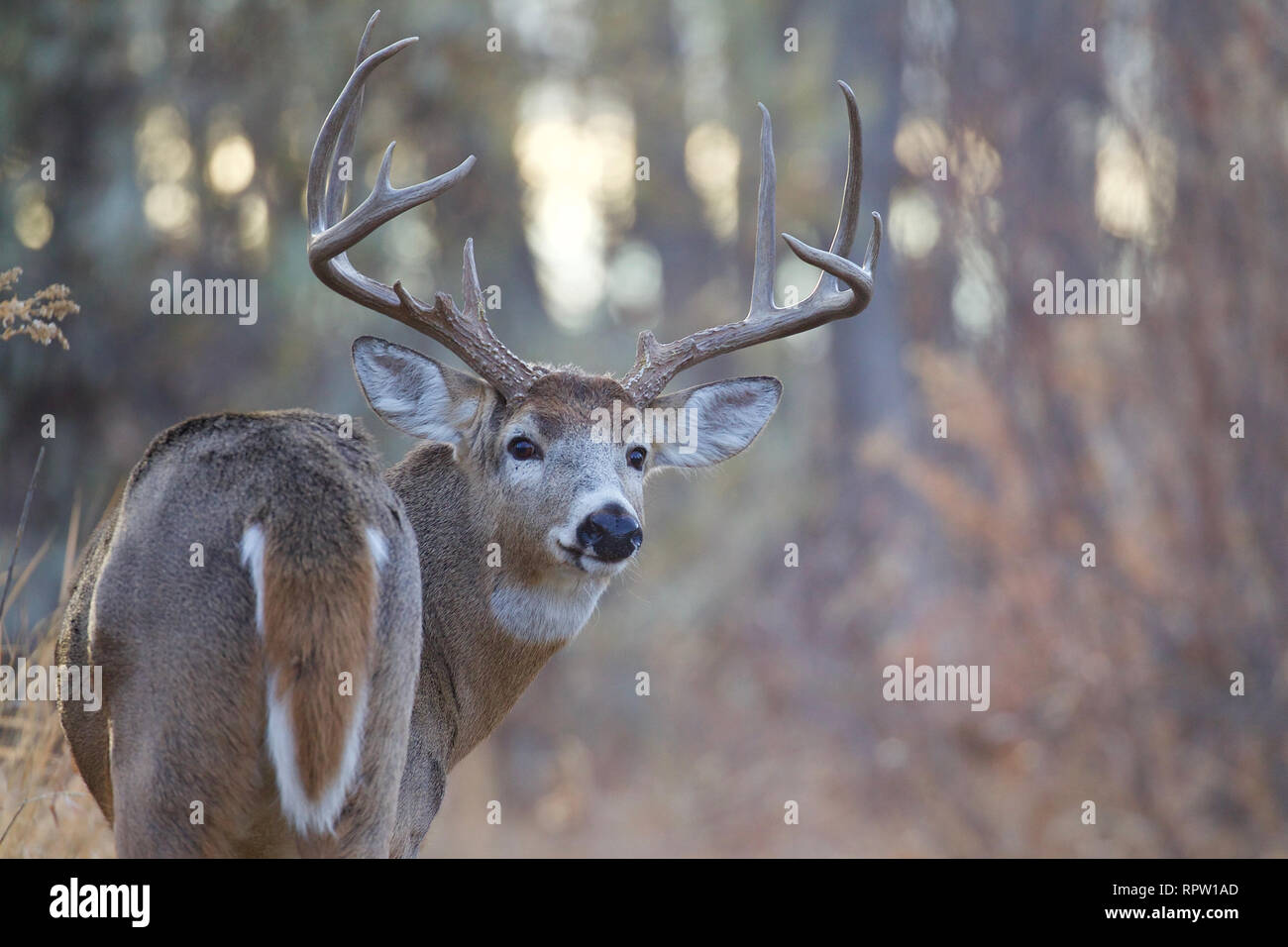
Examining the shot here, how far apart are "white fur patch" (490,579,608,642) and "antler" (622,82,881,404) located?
33.8 inches

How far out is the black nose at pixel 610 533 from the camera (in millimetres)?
5004

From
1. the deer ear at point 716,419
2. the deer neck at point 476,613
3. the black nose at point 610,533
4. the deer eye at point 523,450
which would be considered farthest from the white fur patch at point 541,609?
the deer ear at point 716,419

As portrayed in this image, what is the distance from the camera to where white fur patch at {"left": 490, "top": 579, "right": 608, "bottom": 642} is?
5188 mm

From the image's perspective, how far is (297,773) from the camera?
358 centimetres

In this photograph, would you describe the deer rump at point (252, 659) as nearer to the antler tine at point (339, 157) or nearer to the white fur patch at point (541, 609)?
the white fur patch at point (541, 609)

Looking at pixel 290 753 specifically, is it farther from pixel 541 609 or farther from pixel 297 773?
pixel 541 609

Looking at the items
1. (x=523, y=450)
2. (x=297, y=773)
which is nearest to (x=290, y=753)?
(x=297, y=773)

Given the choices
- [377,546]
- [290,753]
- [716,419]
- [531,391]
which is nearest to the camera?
[290,753]

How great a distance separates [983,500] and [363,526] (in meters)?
10.0

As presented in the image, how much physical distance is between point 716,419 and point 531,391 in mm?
1028

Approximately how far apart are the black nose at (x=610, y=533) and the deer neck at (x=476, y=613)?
10.1 inches

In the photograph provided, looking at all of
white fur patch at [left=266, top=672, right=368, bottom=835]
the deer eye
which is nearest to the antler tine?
the deer eye
